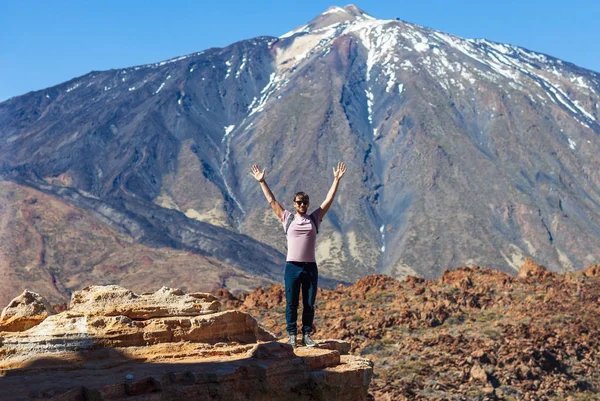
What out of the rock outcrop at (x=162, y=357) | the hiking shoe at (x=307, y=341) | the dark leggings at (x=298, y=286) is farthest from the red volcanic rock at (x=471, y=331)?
the rock outcrop at (x=162, y=357)

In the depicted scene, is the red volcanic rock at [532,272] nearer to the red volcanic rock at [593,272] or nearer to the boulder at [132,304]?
the red volcanic rock at [593,272]

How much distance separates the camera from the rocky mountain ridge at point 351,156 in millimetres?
134750

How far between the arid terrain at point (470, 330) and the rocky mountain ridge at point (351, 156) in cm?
8231

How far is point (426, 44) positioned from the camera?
19275 cm

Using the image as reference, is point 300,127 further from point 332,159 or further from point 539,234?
point 539,234

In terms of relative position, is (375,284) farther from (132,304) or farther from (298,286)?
(132,304)

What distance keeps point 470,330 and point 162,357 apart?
17614mm

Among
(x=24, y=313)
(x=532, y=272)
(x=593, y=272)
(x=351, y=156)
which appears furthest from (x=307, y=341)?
(x=351, y=156)

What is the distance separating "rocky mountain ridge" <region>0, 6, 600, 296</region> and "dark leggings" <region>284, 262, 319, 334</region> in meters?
102

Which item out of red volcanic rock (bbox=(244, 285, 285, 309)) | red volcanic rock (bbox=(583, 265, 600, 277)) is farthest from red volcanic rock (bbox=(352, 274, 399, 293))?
red volcanic rock (bbox=(583, 265, 600, 277))

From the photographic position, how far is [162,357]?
38.8 ft

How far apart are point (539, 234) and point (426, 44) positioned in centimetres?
6033

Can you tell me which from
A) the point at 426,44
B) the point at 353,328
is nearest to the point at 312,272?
the point at 353,328

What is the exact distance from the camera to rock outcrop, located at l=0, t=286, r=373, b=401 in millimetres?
10445
